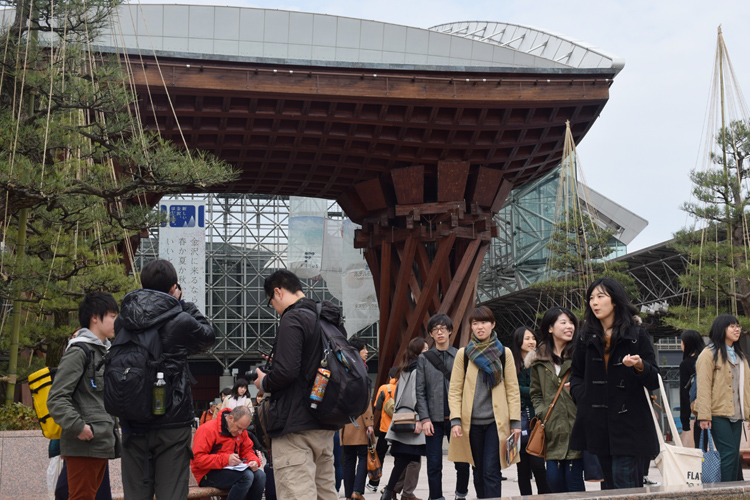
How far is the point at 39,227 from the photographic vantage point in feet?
33.2

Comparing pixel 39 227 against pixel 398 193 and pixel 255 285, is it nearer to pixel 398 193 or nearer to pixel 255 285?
pixel 398 193

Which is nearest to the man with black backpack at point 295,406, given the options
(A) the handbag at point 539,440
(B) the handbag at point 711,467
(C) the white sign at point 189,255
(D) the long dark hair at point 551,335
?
(A) the handbag at point 539,440

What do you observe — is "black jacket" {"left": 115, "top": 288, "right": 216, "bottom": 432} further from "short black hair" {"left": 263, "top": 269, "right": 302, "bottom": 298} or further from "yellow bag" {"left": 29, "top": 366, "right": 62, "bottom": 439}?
"yellow bag" {"left": 29, "top": 366, "right": 62, "bottom": 439}

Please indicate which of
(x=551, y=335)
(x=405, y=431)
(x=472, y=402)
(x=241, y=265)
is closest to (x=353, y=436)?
(x=405, y=431)

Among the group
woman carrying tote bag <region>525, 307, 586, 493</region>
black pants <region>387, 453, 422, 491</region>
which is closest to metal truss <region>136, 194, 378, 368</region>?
black pants <region>387, 453, 422, 491</region>

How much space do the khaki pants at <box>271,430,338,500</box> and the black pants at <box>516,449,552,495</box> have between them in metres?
2.24

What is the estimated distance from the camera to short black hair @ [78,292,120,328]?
14.5 ft

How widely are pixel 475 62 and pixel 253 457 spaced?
54.3 feet

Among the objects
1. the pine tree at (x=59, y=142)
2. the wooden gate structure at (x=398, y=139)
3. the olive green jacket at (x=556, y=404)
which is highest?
the wooden gate structure at (x=398, y=139)

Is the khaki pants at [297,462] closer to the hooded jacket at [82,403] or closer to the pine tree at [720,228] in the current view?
the hooded jacket at [82,403]

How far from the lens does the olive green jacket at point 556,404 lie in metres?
4.72

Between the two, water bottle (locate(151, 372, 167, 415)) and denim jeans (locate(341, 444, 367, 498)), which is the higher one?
water bottle (locate(151, 372, 167, 415))

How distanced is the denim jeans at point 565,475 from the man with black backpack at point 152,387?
85.4 inches

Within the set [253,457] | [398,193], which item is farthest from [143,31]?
[253,457]
